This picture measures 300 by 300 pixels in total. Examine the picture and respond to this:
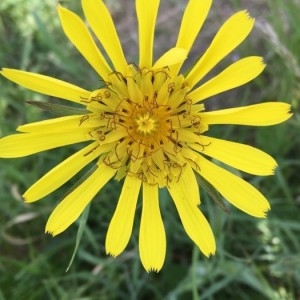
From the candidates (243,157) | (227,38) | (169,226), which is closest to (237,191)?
(243,157)

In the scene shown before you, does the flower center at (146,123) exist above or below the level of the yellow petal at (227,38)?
below

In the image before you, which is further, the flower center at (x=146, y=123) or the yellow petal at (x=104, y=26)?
the flower center at (x=146, y=123)

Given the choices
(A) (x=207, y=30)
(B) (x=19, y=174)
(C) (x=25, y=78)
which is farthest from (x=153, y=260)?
(A) (x=207, y=30)

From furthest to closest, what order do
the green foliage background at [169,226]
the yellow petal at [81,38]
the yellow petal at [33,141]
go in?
the green foliage background at [169,226] → the yellow petal at [33,141] → the yellow petal at [81,38]

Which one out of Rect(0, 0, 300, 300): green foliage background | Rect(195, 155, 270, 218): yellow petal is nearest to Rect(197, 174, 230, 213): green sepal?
Rect(195, 155, 270, 218): yellow petal

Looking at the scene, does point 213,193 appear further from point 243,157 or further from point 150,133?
point 150,133

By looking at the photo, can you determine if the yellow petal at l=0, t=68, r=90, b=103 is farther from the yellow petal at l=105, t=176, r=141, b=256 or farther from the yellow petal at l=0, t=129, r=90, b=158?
the yellow petal at l=105, t=176, r=141, b=256

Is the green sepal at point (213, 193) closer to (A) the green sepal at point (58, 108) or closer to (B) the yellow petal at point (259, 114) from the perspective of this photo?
(B) the yellow petal at point (259, 114)

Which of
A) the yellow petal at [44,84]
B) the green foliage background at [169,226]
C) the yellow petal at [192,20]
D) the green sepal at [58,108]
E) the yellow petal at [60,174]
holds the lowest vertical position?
the green foliage background at [169,226]

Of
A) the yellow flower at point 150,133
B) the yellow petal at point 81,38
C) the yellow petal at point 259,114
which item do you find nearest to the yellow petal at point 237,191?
the yellow flower at point 150,133
